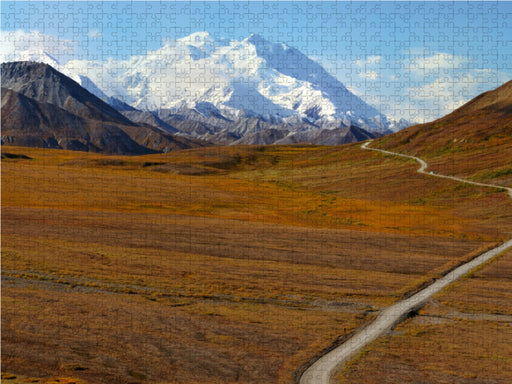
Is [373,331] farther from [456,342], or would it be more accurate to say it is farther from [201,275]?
[201,275]

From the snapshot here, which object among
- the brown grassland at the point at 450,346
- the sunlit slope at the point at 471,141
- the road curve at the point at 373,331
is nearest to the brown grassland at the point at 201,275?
the road curve at the point at 373,331

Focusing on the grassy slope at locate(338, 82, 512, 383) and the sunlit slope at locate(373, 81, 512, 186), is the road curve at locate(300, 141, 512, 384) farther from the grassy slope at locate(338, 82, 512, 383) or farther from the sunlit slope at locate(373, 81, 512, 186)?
the sunlit slope at locate(373, 81, 512, 186)

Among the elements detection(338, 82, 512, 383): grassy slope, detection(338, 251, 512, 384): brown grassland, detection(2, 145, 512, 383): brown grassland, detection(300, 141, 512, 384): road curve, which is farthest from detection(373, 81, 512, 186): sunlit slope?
detection(338, 251, 512, 384): brown grassland

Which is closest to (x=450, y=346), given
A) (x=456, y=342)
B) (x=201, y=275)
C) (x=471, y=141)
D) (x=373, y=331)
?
(x=456, y=342)

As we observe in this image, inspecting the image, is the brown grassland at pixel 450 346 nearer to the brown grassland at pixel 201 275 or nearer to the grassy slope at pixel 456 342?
the grassy slope at pixel 456 342

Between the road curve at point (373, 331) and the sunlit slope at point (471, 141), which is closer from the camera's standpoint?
the road curve at point (373, 331)

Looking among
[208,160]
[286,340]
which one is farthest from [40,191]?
[208,160]

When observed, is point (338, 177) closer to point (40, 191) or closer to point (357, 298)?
point (40, 191)

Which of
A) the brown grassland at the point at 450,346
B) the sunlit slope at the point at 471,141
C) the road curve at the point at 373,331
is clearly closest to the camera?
the road curve at the point at 373,331
